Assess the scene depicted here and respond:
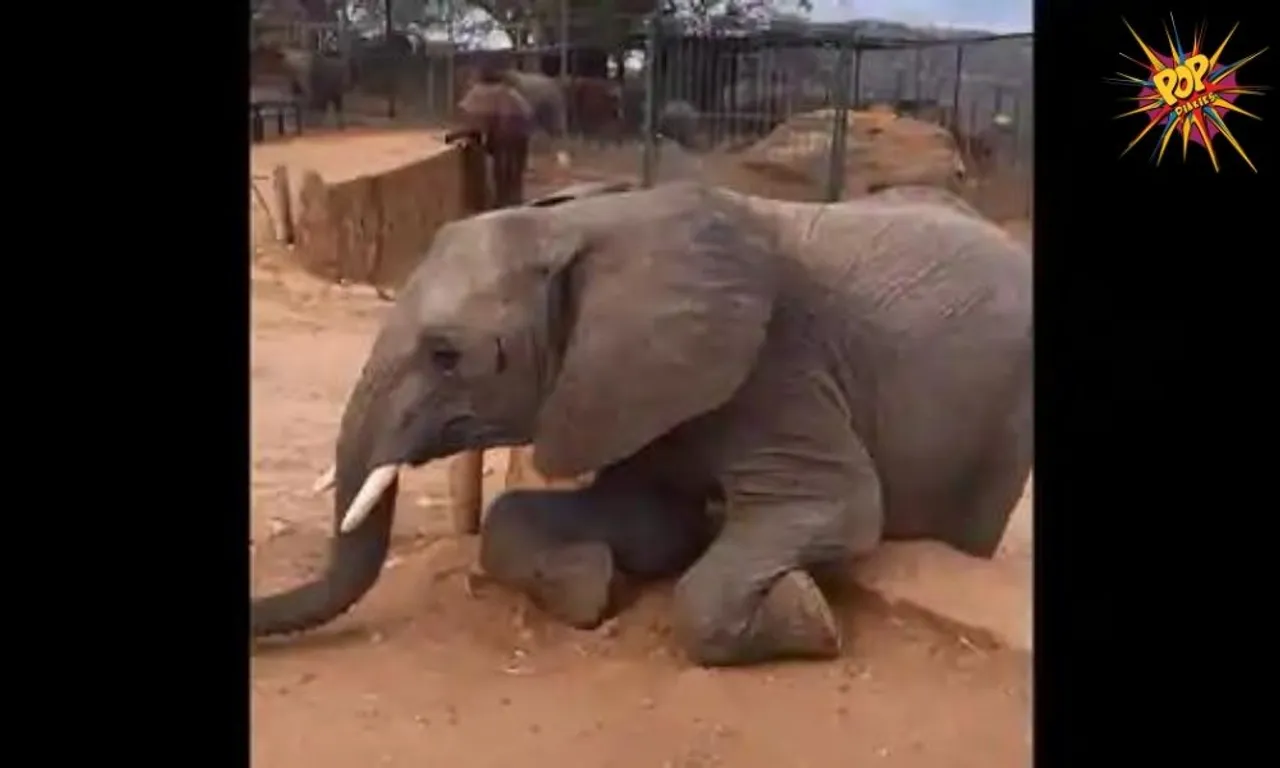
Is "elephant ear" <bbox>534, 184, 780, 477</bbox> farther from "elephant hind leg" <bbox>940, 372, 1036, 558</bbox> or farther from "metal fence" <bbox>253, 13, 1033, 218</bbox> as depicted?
"elephant hind leg" <bbox>940, 372, 1036, 558</bbox>

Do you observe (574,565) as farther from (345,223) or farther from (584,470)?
(345,223)

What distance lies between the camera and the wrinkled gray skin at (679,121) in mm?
1188

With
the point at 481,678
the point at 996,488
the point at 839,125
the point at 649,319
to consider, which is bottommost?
the point at 481,678

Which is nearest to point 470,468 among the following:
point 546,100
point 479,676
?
point 479,676

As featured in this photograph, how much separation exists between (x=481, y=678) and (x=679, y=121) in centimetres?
36

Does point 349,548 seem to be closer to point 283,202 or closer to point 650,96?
point 283,202

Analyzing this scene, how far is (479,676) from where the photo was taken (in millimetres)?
1188

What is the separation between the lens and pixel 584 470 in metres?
1.25

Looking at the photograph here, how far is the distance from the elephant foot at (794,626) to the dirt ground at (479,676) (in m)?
0.01
